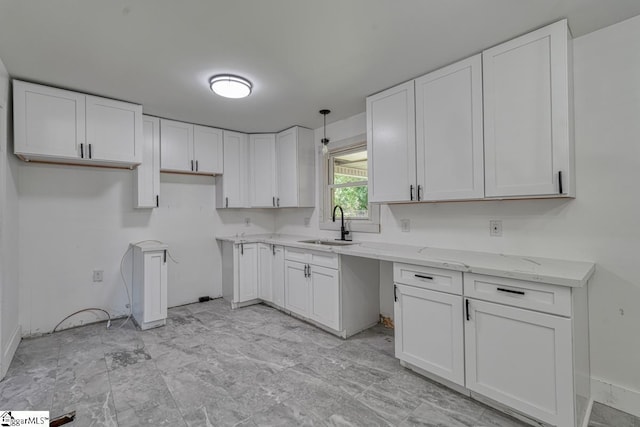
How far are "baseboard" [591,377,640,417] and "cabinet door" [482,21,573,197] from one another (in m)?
1.29

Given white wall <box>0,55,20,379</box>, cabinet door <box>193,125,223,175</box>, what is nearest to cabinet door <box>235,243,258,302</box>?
cabinet door <box>193,125,223,175</box>

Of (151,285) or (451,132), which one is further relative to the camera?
(151,285)

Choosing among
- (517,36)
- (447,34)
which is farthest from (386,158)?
(517,36)

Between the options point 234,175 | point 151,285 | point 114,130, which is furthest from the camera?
point 234,175

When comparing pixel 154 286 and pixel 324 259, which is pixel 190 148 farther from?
pixel 324 259

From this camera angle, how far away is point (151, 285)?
313 centimetres

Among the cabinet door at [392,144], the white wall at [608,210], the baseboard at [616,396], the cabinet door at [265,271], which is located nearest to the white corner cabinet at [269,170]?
the cabinet door at [265,271]

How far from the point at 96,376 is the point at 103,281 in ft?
4.74

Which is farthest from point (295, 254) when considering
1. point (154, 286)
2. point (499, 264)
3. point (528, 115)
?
point (528, 115)

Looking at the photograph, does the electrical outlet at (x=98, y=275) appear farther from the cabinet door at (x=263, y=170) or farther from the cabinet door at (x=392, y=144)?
the cabinet door at (x=392, y=144)

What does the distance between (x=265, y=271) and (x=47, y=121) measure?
267cm

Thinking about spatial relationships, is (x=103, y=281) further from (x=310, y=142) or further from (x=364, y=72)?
(x=364, y=72)

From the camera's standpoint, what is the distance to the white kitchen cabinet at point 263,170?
4.21 meters

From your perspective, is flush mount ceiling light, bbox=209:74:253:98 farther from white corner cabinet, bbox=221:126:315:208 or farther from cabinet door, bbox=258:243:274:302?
cabinet door, bbox=258:243:274:302
